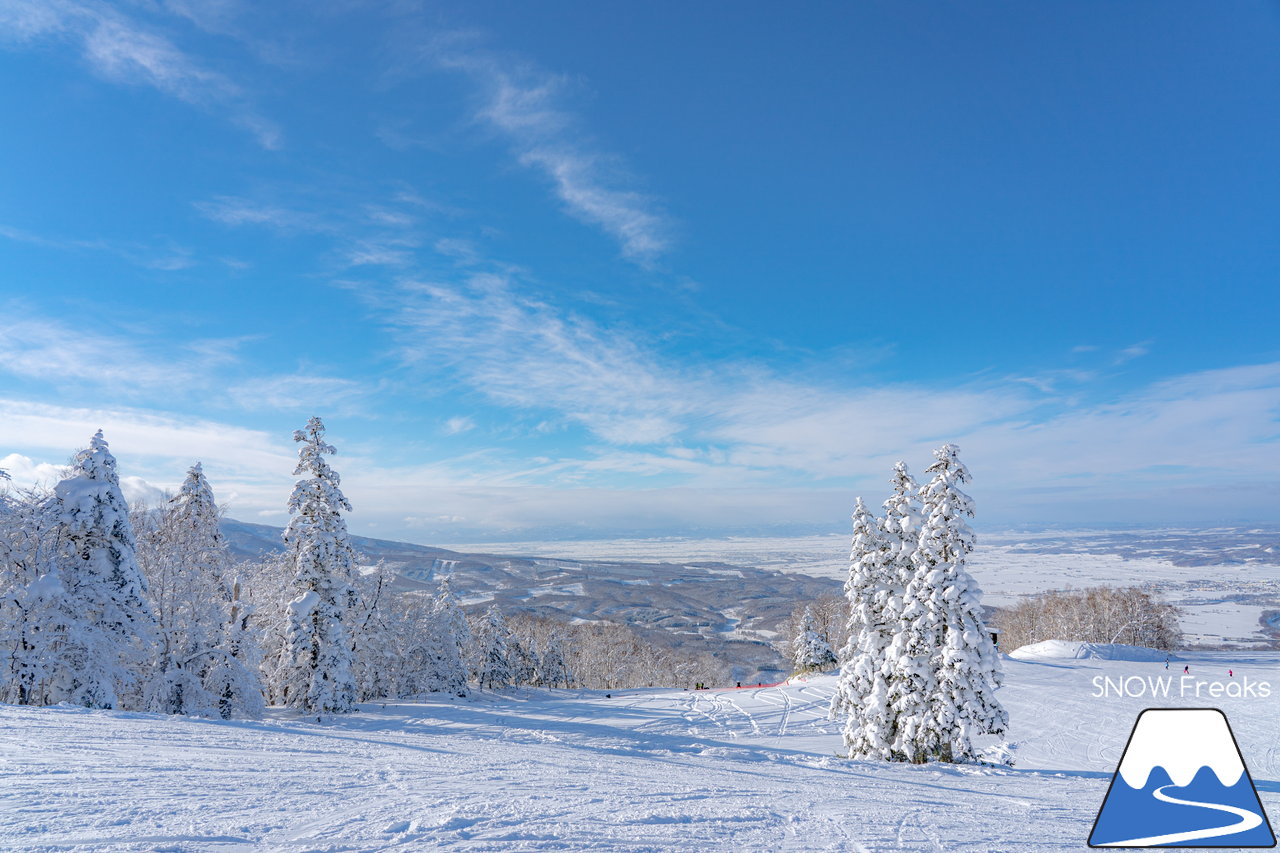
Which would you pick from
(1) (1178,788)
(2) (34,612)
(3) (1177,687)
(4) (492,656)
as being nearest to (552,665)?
(4) (492,656)

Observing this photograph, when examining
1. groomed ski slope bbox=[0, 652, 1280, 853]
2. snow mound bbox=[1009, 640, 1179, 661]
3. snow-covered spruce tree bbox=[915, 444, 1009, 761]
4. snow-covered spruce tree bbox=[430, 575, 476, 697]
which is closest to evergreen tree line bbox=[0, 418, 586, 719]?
groomed ski slope bbox=[0, 652, 1280, 853]

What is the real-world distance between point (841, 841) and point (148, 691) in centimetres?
2726

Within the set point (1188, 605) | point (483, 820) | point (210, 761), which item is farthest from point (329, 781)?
point (1188, 605)

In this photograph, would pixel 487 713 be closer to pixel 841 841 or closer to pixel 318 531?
pixel 318 531

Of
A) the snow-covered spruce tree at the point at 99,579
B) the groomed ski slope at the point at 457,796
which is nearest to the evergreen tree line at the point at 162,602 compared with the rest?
the snow-covered spruce tree at the point at 99,579

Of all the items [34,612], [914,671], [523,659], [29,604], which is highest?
[29,604]

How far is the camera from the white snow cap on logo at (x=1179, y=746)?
5.29m

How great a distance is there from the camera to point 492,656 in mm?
54375

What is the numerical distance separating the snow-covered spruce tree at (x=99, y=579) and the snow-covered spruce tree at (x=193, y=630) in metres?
1.97

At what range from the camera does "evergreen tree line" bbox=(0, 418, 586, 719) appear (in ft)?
65.0

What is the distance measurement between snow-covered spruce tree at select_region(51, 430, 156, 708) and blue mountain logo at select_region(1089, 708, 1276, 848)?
27.4 meters

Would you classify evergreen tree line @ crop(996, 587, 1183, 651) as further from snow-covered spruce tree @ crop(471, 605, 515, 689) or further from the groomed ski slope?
the groomed ski slope

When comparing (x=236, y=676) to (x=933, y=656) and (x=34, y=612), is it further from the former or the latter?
(x=933, y=656)

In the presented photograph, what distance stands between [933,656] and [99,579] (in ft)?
96.3
